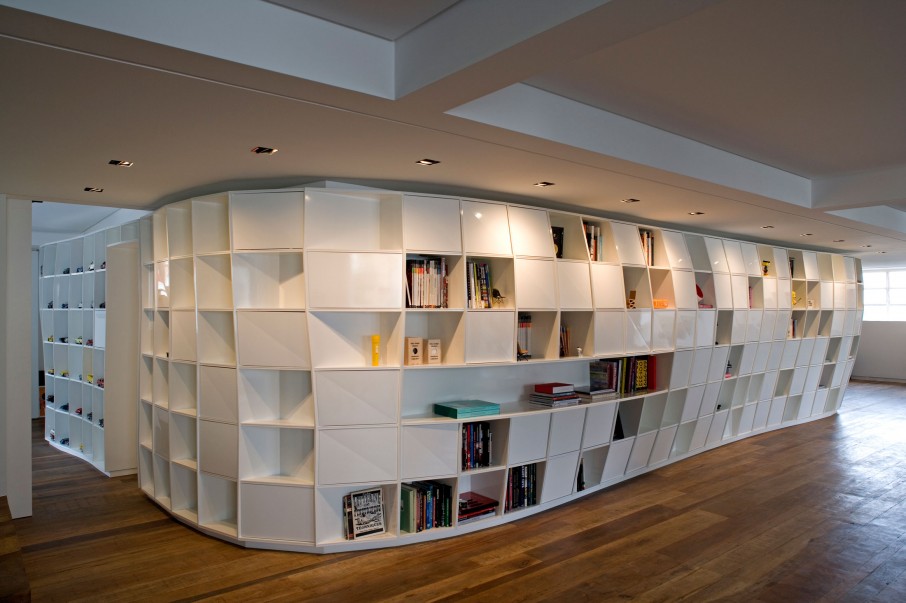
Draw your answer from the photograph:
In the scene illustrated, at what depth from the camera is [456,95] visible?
2791mm

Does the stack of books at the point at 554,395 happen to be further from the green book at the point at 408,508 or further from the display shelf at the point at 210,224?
the display shelf at the point at 210,224

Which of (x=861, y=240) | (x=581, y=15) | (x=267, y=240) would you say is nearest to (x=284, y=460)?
(x=267, y=240)

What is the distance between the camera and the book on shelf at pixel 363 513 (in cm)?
453

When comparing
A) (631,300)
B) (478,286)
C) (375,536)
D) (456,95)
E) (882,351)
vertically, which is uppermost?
(456,95)

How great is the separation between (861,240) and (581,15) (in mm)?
8217

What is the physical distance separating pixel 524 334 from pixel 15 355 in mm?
4246

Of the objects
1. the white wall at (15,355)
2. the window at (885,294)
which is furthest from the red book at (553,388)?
the window at (885,294)

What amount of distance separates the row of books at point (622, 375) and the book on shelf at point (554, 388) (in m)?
0.29

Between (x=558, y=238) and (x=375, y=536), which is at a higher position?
(x=558, y=238)

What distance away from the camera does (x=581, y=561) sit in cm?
440

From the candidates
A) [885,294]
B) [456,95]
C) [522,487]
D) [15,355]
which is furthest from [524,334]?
[885,294]

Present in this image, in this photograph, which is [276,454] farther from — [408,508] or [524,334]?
[524,334]

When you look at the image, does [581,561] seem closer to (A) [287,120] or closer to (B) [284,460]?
(B) [284,460]

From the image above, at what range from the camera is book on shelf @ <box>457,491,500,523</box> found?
4.90 m
